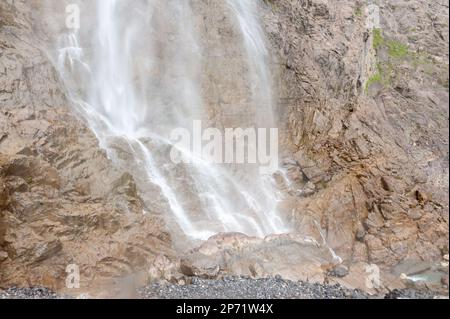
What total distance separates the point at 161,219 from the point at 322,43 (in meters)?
12.9

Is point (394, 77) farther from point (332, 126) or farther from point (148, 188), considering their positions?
point (148, 188)

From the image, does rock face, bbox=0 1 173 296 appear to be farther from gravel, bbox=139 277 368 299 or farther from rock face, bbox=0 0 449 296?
gravel, bbox=139 277 368 299

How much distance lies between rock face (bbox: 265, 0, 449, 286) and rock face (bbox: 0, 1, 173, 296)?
24.3 feet

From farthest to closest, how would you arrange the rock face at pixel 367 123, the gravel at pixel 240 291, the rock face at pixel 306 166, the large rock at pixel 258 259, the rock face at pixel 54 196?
1. the rock face at pixel 367 123
2. the large rock at pixel 258 259
3. the rock face at pixel 306 166
4. the rock face at pixel 54 196
5. the gravel at pixel 240 291

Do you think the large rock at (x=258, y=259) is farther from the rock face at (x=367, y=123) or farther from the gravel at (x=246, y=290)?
the rock face at (x=367, y=123)

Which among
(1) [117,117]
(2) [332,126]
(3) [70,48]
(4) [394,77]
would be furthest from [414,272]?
(3) [70,48]

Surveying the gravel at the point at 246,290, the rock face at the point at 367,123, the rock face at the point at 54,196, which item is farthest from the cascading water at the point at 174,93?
the gravel at the point at 246,290

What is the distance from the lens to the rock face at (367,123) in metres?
20.9

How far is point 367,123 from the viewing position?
2378 cm

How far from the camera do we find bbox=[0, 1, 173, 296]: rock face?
1608 centimetres

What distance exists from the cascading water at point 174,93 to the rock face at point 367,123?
158 cm

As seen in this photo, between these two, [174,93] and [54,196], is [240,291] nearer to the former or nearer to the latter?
[54,196]

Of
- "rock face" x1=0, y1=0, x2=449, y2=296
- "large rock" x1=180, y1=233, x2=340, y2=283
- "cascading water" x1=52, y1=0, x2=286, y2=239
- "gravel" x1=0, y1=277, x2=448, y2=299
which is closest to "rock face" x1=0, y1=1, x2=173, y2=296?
"rock face" x1=0, y1=0, x2=449, y2=296

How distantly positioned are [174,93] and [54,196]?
840 cm
